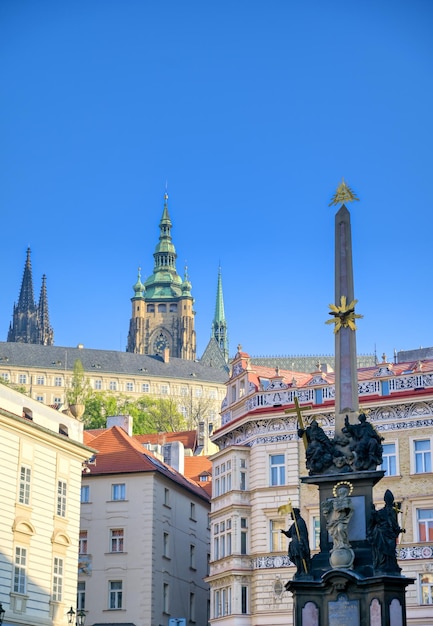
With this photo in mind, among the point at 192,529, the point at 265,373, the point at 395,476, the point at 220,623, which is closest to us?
the point at 395,476

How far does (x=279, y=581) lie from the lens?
46.0 meters

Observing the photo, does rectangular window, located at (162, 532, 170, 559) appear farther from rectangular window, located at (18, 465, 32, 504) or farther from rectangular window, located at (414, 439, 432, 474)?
rectangular window, located at (414, 439, 432, 474)

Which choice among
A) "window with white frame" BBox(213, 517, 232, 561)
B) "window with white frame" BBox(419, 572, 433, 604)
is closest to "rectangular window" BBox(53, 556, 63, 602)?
"window with white frame" BBox(213, 517, 232, 561)

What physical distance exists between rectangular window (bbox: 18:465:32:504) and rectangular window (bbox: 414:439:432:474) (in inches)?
562

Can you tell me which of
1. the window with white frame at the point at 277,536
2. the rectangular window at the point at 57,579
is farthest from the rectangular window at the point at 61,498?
the window with white frame at the point at 277,536

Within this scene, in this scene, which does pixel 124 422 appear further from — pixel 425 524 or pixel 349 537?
pixel 349 537

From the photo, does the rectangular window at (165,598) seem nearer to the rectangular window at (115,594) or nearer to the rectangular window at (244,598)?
the rectangular window at (115,594)

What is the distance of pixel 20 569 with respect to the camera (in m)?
42.9

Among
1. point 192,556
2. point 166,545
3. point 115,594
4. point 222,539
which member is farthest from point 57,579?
point 192,556

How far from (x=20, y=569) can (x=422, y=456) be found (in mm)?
15185

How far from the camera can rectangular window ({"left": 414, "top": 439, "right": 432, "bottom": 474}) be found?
44.8 metres

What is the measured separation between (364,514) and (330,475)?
1.20m

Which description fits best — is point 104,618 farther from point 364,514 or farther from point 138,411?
point 138,411

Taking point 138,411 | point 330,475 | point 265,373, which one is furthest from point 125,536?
point 138,411
